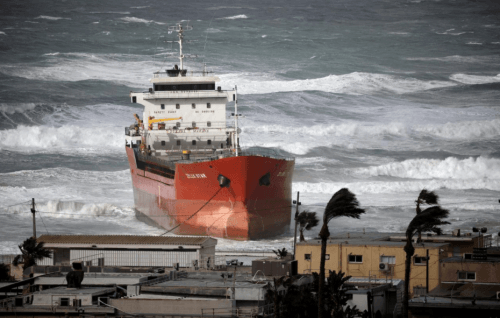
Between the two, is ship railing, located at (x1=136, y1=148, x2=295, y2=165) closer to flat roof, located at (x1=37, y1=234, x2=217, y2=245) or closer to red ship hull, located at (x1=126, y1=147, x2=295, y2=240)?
red ship hull, located at (x1=126, y1=147, x2=295, y2=240)

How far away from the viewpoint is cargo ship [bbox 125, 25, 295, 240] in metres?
41.9

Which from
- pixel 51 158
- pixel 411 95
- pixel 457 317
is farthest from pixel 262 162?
pixel 411 95

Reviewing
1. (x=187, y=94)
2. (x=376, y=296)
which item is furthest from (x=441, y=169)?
(x=376, y=296)

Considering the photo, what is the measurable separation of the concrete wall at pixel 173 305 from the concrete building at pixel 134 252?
8.33 meters

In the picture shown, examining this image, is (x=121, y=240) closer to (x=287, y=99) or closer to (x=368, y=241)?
(x=368, y=241)

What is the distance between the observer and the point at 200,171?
42.2m

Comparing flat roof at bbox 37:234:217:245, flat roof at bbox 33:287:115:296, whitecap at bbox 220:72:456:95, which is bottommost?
flat roof at bbox 33:287:115:296

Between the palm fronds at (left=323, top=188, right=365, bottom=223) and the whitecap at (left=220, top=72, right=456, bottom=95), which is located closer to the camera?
the palm fronds at (left=323, top=188, right=365, bottom=223)

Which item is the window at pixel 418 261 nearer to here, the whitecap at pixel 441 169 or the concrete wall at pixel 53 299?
the concrete wall at pixel 53 299

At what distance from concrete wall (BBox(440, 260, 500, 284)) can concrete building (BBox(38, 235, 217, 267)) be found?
656 cm

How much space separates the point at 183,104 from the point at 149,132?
2.00m

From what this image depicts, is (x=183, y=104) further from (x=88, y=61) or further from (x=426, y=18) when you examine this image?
(x=426, y=18)

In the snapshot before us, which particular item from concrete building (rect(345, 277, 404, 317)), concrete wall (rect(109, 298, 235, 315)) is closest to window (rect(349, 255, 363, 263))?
concrete building (rect(345, 277, 404, 317))

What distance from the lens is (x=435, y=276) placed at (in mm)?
27016
